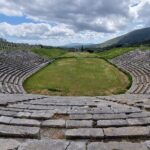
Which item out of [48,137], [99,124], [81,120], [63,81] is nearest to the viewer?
[48,137]

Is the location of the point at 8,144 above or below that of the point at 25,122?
below

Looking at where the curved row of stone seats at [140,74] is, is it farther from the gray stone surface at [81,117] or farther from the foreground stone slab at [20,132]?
the foreground stone slab at [20,132]

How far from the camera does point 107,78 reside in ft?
111

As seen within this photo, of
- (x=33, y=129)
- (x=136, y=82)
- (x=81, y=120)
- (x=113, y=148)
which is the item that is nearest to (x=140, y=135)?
(x=113, y=148)

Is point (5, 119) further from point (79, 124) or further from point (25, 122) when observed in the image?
point (79, 124)

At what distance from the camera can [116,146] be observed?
5.17 m

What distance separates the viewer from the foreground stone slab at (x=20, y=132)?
5757mm

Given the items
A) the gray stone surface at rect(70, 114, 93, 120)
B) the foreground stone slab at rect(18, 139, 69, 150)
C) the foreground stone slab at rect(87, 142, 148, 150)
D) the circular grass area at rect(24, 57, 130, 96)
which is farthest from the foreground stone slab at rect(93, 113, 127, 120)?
the circular grass area at rect(24, 57, 130, 96)

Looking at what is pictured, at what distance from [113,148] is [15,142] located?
79.5 inches

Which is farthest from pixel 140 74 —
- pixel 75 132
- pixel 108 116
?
pixel 75 132

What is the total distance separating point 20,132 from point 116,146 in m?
2.14

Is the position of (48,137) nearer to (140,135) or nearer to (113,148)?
(113,148)

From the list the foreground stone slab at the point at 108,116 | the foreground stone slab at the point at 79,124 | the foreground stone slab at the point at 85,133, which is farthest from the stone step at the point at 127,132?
the foreground stone slab at the point at 108,116

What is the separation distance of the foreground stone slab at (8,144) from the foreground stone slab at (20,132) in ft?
0.85
